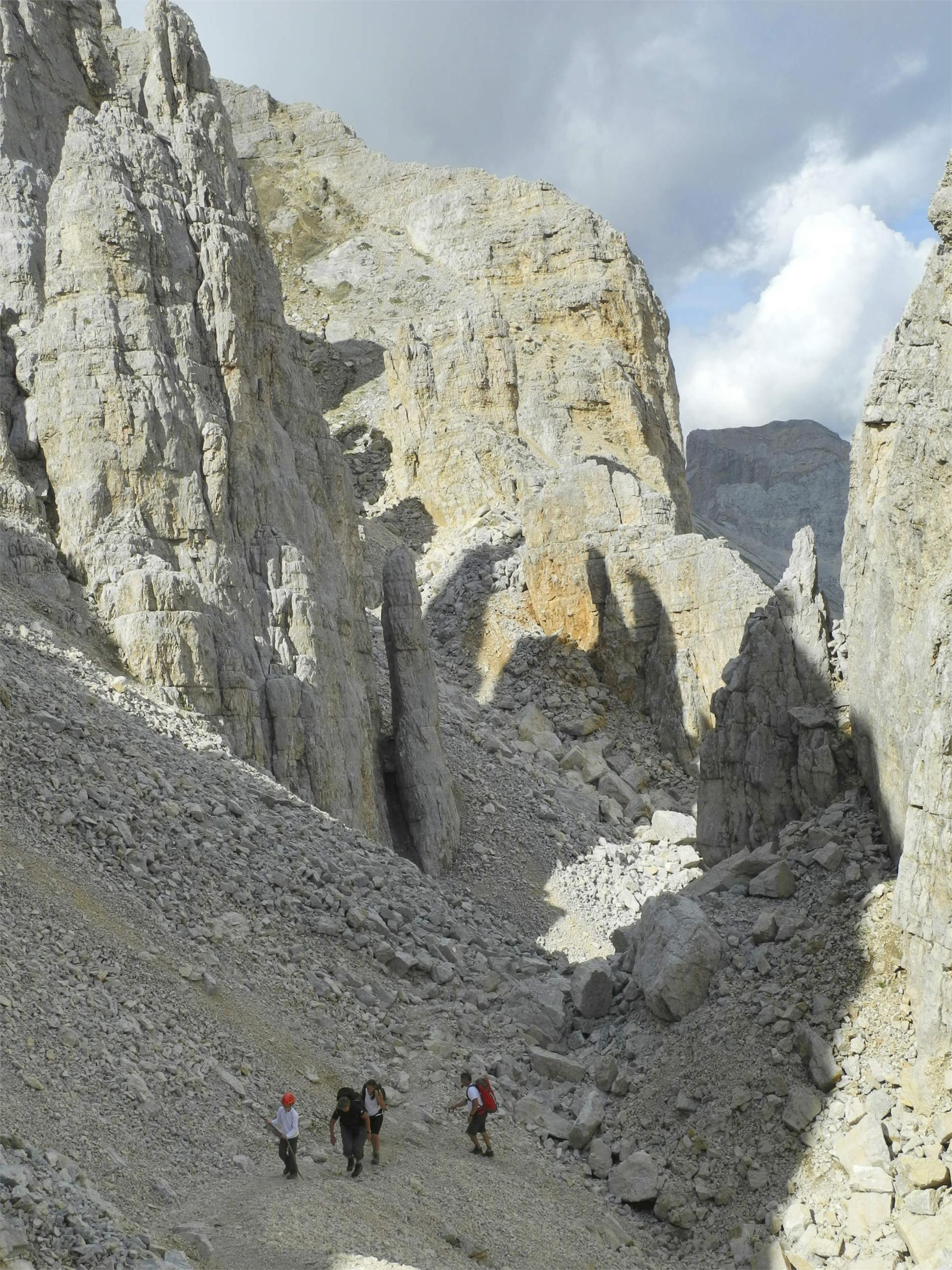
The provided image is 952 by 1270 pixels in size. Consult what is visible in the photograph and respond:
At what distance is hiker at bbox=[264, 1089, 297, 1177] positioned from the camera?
1318cm

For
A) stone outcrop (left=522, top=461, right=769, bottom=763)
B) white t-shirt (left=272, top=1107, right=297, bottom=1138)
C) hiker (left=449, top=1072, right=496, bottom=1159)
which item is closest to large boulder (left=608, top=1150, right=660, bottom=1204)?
hiker (left=449, top=1072, right=496, bottom=1159)

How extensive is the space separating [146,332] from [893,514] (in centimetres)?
1619

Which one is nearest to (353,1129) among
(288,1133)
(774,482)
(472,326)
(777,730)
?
(288,1133)

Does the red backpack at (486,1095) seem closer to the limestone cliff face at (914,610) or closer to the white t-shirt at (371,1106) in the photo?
the white t-shirt at (371,1106)

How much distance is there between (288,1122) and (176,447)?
51.1 feet

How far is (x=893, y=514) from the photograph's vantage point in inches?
686

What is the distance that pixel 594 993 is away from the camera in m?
19.0

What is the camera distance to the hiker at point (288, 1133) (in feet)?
43.2

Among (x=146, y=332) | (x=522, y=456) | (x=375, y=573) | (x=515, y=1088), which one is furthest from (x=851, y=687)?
(x=522, y=456)

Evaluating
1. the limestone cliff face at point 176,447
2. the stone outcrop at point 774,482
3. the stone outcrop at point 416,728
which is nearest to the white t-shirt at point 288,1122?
the limestone cliff face at point 176,447

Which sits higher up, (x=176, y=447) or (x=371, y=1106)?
(x=176, y=447)

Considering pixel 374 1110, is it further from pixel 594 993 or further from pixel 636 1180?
pixel 594 993

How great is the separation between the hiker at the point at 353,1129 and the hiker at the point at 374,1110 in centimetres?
21

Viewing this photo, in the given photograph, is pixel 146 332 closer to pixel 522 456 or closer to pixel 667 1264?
pixel 667 1264
